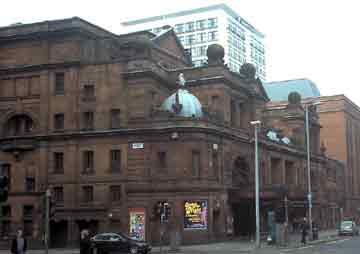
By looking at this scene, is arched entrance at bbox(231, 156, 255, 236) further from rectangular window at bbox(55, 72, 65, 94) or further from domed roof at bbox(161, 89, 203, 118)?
rectangular window at bbox(55, 72, 65, 94)

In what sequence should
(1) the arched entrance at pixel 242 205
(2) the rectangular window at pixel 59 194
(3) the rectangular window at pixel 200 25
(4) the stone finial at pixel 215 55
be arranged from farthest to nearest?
1. (3) the rectangular window at pixel 200 25
2. (4) the stone finial at pixel 215 55
3. (1) the arched entrance at pixel 242 205
4. (2) the rectangular window at pixel 59 194

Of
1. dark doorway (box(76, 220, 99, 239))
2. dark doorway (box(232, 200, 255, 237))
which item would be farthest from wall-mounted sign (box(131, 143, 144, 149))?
dark doorway (box(232, 200, 255, 237))

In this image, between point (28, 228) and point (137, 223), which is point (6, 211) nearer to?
point (28, 228)

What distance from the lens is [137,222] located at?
52.7m

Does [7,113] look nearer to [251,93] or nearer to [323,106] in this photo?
[251,93]

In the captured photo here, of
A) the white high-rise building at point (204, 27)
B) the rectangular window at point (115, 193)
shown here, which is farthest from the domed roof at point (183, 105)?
the white high-rise building at point (204, 27)

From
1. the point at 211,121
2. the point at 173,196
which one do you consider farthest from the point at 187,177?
the point at 211,121

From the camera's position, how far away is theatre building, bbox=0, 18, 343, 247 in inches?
2072

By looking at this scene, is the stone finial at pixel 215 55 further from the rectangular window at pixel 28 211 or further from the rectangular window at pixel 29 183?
the rectangular window at pixel 28 211

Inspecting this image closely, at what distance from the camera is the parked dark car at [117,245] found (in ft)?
134

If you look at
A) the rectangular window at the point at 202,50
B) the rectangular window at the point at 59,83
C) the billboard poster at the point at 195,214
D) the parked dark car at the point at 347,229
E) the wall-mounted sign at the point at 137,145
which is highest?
the rectangular window at the point at 202,50

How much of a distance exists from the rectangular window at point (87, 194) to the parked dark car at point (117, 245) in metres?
12.8

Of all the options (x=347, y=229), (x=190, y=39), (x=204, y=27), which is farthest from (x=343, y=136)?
(x=204, y=27)

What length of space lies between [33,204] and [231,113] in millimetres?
20878
